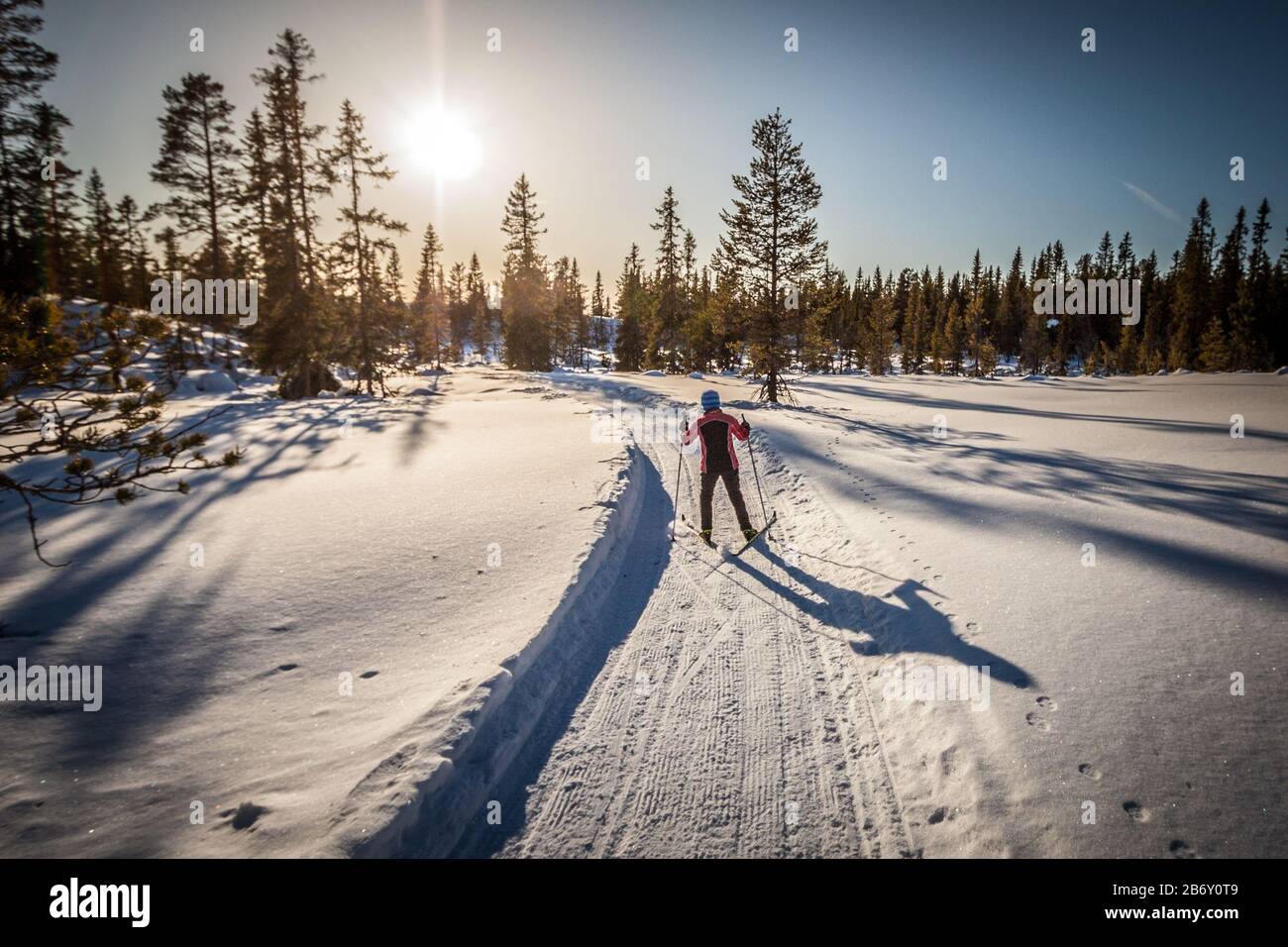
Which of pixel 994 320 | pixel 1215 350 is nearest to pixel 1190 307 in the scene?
pixel 1215 350

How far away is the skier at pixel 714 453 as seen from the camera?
7688mm

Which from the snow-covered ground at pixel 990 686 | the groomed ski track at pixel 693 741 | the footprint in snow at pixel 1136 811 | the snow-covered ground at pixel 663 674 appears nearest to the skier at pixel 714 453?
the snow-covered ground at pixel 663 674

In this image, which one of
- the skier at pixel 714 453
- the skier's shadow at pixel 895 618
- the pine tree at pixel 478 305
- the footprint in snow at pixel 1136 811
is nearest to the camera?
the footprint in snow at pixel 1136 811

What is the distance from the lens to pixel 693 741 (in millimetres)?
3518

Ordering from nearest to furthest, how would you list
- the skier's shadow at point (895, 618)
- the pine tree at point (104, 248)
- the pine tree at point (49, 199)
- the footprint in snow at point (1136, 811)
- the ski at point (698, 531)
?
the footprint in snow at point (1136, 811) < the skier's shadow at point (895, 618) < the ski at point (698, 531) < the pine tree at point (49, 199) < the pine tree at point (104, 248)

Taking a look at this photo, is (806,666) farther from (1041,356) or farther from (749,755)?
(1041,356)

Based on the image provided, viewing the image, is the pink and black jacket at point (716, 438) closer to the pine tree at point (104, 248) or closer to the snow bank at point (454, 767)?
the snow bank at point (454, 767)

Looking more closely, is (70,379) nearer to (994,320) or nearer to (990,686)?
(990,686)

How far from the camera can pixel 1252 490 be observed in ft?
23.5

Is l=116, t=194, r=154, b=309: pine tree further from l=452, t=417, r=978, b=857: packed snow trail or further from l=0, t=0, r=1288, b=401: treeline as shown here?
l=452, t=417, r=978, b=857: packed snow trail

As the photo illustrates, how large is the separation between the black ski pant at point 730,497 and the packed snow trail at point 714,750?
199 centimetres

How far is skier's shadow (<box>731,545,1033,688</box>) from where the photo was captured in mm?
4047
